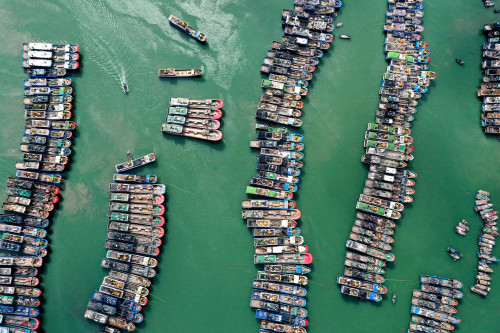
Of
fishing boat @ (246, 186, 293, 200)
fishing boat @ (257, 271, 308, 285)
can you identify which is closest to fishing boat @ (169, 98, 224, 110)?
fishing boat @ (246, 186, 293, 200)

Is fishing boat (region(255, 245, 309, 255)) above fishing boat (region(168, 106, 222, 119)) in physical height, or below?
below

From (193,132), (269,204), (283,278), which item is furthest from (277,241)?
(193,132)

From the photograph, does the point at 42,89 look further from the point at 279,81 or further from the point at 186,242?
the point at 279,81

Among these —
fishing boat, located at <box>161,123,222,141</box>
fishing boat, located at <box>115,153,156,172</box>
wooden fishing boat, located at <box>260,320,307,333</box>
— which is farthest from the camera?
fishing boat, located at <box>161,123,222,141</box>

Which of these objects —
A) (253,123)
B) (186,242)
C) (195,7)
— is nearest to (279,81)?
(253,123)

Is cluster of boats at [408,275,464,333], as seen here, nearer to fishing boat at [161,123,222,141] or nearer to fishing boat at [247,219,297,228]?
fishing boat at [247,219,297,228]

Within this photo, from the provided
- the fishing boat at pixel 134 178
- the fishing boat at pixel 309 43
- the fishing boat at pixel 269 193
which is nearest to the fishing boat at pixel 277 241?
the fishing boat at pixel 269 193
